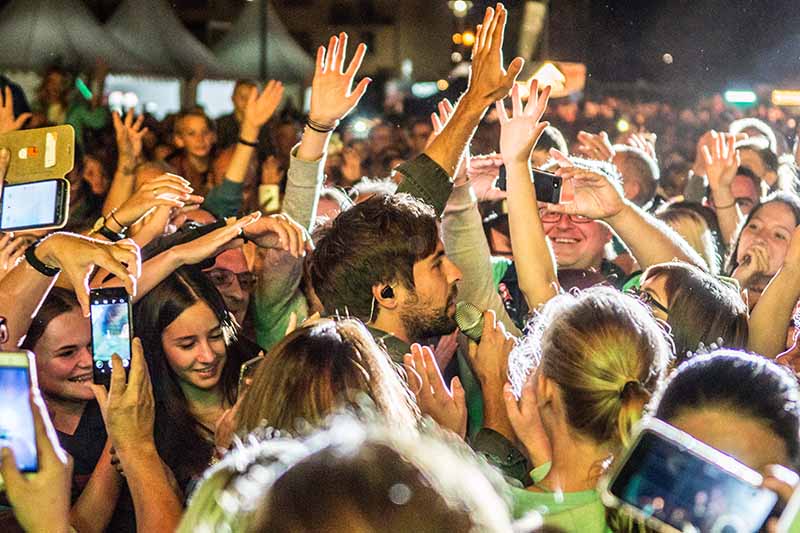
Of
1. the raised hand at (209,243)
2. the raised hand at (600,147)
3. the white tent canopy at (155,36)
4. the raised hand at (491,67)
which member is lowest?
the white tent canopy at (155,36)

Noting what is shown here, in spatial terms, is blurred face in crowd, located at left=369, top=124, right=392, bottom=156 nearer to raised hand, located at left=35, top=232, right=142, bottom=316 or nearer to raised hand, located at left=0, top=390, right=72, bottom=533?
raised hand, located at left=35, top=232, right=142, bottom=316

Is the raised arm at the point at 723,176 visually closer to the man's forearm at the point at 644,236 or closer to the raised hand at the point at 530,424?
the man's forearm at the point at 644,236

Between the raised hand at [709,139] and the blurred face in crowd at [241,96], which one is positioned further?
the blurred face in crowd at [241,96]

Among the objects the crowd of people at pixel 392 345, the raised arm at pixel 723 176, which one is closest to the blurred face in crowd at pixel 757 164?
the raised arm at pixel 723 176

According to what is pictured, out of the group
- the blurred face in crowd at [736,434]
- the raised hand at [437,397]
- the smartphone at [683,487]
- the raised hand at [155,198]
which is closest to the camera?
the smartphone at [683,487]

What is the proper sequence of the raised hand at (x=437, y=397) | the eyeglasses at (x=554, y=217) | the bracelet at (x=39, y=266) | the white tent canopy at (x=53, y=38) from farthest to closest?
the white tent canopy at (x=53, y=38)
the eyeglasses at (x=554, y=217)
the bracelet at (x=39, y=266)
the raised hand at (x=437, y=397)

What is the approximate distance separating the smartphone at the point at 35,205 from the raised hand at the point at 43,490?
1.30 meters

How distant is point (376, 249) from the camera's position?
11.0 ft

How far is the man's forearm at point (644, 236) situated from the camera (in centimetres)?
421

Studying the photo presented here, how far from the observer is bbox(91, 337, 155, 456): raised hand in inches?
107

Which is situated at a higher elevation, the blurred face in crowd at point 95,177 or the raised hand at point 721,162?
the raised hand at point 721,162

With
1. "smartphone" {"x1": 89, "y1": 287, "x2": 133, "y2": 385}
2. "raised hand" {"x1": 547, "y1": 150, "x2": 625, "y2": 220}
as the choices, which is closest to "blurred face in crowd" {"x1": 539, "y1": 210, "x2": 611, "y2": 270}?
"raised hand" {"x1": 547, "y1": 150, "x2": 625, "y2": 220}

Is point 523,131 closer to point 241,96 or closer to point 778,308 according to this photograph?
point 778,308

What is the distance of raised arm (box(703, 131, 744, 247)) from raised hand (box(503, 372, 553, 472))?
10.7 feet
